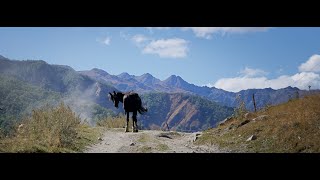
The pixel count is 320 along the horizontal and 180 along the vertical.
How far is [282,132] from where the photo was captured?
14.7 meters

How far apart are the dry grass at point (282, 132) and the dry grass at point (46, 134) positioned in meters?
6.91

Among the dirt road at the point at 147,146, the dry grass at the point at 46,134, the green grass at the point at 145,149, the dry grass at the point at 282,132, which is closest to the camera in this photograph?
the dry grass at the point at 46,134

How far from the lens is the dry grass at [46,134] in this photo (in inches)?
472

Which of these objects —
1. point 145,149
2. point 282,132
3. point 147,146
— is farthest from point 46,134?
point 282,132

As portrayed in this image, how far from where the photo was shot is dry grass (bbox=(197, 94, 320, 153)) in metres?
13.0

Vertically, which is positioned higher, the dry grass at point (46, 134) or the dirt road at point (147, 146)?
the dry grass at point (46, 134)

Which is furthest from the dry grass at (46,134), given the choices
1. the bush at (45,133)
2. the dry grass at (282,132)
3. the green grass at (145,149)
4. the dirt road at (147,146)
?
the dry grass at (282,132)

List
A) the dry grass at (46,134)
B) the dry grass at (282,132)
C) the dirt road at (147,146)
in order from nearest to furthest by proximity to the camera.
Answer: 1. the dry grass at (46,134)
2. the dry grass at (282,132)
3. the dirt road at (147,146)

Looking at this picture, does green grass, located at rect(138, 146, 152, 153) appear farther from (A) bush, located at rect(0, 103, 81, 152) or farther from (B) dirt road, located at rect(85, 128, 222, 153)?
(A) bush, located at rect(0, 103, 81, 152)

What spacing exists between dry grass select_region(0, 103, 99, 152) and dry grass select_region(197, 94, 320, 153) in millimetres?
6907

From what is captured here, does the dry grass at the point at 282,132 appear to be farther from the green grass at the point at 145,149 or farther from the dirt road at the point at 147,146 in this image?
the green grass at the point at 145,149

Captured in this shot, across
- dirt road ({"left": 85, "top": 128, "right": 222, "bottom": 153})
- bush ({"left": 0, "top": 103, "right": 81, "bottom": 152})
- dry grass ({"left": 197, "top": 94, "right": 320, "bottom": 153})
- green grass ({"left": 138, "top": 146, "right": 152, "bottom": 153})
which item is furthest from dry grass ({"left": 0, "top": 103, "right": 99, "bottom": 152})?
dry grass ({"left": 197, "top": 94, "right": 320, "bottom": 153})
